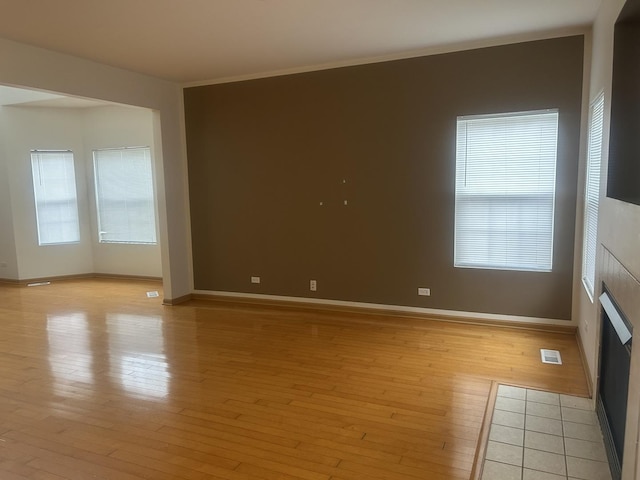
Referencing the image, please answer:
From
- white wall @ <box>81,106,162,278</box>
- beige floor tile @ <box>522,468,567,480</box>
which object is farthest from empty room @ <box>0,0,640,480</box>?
white wall @ <box>81,106,162,278</box>

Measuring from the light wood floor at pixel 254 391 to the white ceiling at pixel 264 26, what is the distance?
8.95ft

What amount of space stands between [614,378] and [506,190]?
7.67ft

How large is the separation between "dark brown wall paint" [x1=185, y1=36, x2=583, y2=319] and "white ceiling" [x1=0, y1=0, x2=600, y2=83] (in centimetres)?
34

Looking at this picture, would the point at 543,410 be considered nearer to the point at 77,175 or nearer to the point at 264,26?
the point at 264,26

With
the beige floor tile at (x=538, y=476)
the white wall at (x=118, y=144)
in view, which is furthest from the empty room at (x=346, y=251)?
the white wall at (x=118, y=144)

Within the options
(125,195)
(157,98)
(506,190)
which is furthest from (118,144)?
(506,190)

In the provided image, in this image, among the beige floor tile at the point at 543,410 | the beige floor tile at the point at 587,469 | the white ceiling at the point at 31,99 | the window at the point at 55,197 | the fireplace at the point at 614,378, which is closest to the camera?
the fireplace at the point at 614,378

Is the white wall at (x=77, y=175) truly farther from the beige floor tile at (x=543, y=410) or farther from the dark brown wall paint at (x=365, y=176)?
the beige floor tile at (x=543, y=410)

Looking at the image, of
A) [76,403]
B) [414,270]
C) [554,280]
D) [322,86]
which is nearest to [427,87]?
[322,86]

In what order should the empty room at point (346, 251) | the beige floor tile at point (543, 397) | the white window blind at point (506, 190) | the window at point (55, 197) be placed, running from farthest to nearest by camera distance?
the window at point (55, 197) → the white window blind at point (506, 190) → the beige floor tile at point (543, 397) → the empty room at point (346, 251)

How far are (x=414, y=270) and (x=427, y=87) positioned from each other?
1880 millimetres

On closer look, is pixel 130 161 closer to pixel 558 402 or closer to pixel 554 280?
pixel 554 280

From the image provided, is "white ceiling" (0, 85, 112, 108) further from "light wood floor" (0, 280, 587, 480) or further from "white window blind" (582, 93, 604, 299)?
"white window blind" (582, 93, 604, 299)

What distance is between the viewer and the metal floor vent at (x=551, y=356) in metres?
3.59
